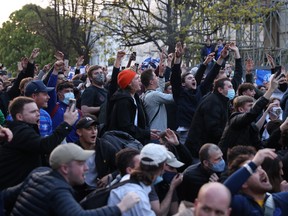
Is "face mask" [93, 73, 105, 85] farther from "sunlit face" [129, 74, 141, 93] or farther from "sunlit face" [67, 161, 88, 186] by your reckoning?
"sunlit face" [67, 161, 88, 186]

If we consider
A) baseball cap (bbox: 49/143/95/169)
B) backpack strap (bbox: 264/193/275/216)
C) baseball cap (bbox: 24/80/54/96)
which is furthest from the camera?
baseball cap (bbox: 24/80/54/96)

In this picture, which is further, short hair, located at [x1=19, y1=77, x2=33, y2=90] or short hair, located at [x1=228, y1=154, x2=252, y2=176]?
short hair, located at [x1=19, y1=77, x2=33, y2=90]

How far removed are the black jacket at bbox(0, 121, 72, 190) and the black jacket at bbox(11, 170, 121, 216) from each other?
1.38 meters

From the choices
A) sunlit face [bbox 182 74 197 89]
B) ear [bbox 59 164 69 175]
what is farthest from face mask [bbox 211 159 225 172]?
sunlit face [bbox 182 74 197 89]

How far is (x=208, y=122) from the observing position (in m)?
9.93

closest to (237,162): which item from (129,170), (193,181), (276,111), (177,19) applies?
(129,170)

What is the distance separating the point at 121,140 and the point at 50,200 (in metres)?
2.96

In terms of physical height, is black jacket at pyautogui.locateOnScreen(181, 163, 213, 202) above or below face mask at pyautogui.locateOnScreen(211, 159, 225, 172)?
below

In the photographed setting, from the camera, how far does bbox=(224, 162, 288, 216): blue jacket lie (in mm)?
6031

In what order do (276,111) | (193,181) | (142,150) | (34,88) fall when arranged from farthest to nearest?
(276,111), (34,88), (193,181), (142,150)

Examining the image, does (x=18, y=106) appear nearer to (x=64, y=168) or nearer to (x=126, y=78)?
(x=64, y=168)

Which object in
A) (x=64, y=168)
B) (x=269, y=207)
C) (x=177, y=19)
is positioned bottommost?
A: (x=269, y=207)

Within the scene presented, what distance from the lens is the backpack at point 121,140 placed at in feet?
28.1

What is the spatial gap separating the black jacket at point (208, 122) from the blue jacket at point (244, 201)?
322 centimetres
